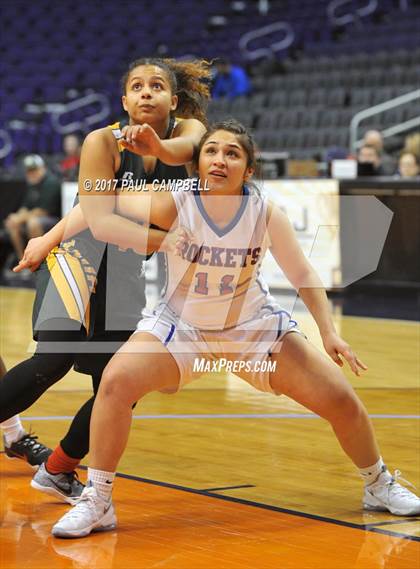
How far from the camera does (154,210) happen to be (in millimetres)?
3701

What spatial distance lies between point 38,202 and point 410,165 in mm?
4672

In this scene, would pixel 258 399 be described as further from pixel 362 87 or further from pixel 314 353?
→ pixel 362 87

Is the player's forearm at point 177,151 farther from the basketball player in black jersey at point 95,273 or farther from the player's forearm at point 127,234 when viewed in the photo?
the player's forearm at point 127,234

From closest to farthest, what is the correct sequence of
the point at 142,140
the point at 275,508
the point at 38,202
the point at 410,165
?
1. the point at 142,140
2. the point at 275,508
3. the point at 410,165
4. the point at 38,202

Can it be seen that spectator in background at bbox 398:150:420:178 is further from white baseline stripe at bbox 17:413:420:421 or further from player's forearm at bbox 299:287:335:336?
player's forearm at bbox 299:287:335:336

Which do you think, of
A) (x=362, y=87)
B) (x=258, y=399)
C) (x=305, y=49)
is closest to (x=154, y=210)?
(x=258, y=399)

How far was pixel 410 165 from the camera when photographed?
37.1 ft

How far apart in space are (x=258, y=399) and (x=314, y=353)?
255 cm

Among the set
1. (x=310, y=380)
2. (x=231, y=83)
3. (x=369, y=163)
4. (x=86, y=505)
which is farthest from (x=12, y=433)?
(x=231, y=83)

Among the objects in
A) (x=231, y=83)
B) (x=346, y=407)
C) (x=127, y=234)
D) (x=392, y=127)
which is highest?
(x=231, y=83)

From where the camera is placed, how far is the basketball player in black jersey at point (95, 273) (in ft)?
12.5

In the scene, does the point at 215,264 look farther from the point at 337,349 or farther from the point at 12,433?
the point at 12,433

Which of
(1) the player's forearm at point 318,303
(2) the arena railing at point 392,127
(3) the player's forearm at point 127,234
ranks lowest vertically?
(1) the player's forearm at point 318,303

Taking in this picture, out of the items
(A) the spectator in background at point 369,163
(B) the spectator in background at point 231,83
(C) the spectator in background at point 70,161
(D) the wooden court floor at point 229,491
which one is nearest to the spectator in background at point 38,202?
(C) the spectator in background at point 70,161
